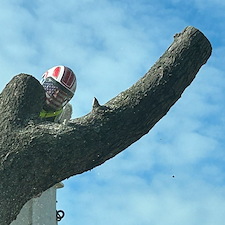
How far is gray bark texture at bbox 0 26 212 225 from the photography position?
6418mm

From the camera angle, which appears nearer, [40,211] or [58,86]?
[58,86]

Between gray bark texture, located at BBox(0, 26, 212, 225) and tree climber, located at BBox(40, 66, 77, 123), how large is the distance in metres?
0.75

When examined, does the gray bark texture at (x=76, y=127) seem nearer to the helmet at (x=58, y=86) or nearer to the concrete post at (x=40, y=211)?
the helmet at (x=58, y=86)

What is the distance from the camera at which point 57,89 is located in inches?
309

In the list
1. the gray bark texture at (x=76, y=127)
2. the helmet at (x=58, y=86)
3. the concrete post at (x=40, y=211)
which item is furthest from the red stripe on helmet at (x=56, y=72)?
the concrete post at (x=40, y=211)

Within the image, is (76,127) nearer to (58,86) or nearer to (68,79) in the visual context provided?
(58,86)

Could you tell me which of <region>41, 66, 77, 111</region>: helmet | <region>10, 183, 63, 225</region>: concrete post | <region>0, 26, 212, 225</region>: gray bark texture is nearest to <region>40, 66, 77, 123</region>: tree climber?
<region>41, 66, 77, 111</region>: helmet

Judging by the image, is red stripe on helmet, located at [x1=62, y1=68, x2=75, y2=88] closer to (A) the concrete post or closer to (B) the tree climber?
(B) the tree climber

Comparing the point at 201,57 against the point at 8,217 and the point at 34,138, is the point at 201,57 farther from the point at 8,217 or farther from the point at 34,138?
the point at 8,217

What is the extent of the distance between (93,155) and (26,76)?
3.04 ft

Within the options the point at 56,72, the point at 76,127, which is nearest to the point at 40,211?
the point at 56,72

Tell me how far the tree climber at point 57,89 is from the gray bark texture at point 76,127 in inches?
29.7

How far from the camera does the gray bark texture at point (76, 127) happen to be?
6418mm

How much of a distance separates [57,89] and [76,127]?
52.8 inches
